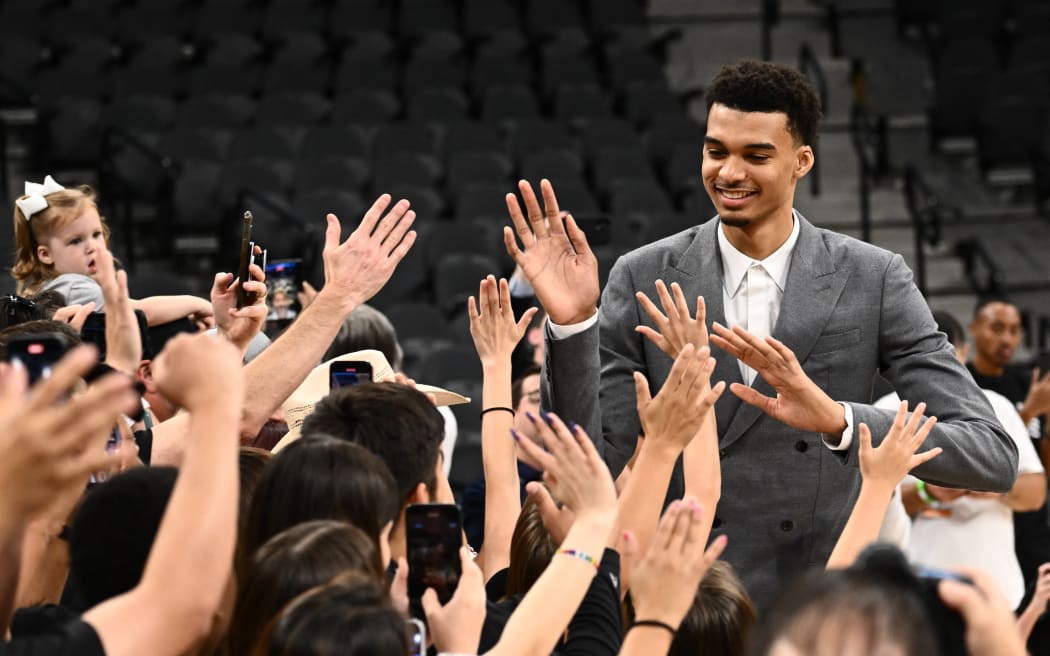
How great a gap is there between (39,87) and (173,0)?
1705 mm

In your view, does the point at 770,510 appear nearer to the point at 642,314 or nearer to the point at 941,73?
the point at 642,314

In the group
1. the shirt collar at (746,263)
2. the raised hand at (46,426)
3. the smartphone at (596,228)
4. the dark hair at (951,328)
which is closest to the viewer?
the raised hand at (46,426)

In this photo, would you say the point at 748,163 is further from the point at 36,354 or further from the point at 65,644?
the point at 65,644

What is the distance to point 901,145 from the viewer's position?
1138cm

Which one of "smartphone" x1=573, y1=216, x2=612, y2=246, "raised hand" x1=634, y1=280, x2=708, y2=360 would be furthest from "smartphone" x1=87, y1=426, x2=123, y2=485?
"smartphone" x1=573, y1=216, x2=612, y2=246

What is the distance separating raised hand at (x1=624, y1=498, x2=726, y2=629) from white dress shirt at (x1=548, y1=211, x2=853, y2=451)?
3.45 ft

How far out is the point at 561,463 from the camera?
85.4 inches

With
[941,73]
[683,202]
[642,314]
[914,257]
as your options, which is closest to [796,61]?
[941,73]

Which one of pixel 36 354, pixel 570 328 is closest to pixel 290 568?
pixel 36 354

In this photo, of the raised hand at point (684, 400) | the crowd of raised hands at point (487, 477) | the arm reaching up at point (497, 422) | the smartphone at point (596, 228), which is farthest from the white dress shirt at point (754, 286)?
the smartphone at point (596, 228)

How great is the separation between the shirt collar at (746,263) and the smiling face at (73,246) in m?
1.87

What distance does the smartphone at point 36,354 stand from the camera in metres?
1.76

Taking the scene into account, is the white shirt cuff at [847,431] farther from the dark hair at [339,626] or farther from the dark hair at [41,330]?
the dark hair at [41,330]

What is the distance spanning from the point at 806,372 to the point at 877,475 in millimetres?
569
